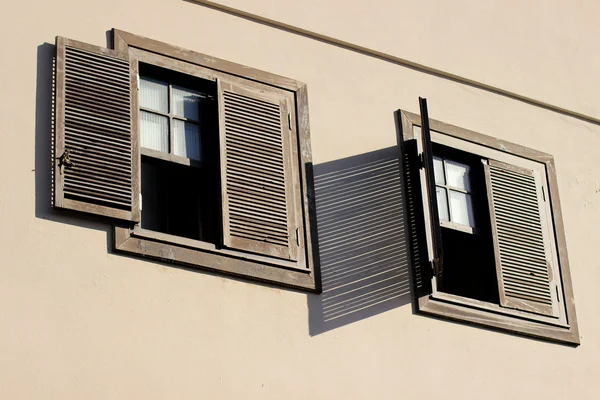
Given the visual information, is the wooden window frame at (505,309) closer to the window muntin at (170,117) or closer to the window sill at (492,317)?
the window sill at (492,317)

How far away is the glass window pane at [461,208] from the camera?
985cm

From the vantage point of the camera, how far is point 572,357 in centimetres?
977

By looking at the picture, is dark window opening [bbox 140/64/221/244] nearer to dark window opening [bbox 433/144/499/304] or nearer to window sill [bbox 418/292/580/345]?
window sill [bbox 418/292/580/345]

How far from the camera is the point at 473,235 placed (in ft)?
32.5

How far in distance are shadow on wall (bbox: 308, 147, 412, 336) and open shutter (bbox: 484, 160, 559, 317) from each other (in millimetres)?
792

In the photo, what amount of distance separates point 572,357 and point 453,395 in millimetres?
1154

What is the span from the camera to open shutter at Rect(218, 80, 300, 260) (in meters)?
8.60

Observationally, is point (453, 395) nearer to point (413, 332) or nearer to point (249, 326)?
point (413, 332)


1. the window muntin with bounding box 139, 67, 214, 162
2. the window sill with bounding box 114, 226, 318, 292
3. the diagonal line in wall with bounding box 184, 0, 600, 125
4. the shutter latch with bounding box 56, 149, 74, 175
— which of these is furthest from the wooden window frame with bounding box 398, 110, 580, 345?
the shutter latch with bounding box 56, 149, 74, 175

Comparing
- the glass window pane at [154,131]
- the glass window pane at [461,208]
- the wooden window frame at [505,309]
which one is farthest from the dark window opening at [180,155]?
the glass window pane at [461,208]

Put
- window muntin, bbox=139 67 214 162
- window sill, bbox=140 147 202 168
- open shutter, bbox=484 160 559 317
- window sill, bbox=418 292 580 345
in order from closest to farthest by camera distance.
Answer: window sill, bbox=140 147 202 168 < window muntin, bbox=139 67 214 162 < window sill, bbox=418 292 580 345 < open shutter, bbox=484 160 559 317

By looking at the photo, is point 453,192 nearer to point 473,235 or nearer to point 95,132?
point 473,235

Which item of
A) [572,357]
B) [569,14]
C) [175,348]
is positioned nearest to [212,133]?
[175,348]

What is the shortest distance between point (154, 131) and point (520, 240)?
2.75 metres
